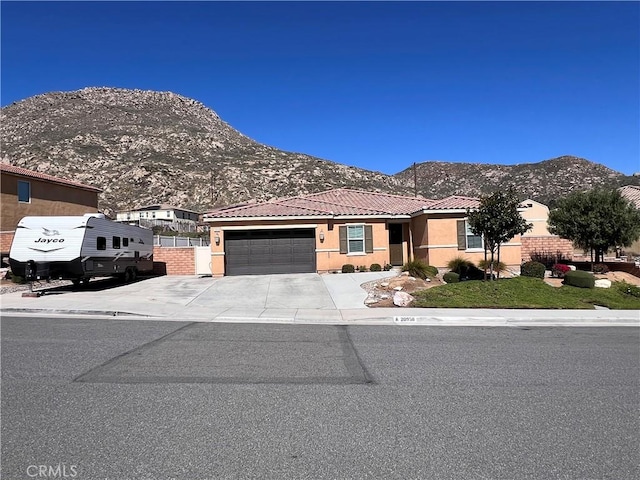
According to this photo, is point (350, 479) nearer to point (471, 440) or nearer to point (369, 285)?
point (471, 440)

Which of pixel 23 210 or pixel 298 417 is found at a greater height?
pixel 23 210

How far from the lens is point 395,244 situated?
2653cm

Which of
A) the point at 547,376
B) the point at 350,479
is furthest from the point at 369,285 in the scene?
the point at 350,479

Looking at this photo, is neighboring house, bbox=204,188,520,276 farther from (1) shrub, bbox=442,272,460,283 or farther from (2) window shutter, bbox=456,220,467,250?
(1) shrub, bbox=442,272,460,283

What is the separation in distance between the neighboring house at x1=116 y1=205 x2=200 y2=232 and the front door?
1353 inches

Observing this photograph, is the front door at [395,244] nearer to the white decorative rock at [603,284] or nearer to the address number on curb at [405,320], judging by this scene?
the white decorative rock at [603,284]

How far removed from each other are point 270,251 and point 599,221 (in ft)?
54.6

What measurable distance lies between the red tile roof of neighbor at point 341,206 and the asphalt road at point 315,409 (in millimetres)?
15373

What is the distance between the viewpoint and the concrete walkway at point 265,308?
1258 centimetres

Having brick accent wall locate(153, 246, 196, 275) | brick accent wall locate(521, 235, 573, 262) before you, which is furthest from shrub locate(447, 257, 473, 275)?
brick accent wall locate(153, 246, 196, 275)

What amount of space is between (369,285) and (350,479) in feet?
49.5

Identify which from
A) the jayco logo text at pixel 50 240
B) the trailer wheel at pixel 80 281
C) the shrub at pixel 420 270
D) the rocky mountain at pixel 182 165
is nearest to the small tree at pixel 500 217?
the shrub at pixel 420 270

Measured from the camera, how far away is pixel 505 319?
12.5 m

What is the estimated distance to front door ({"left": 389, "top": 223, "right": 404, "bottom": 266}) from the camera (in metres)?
26.4
